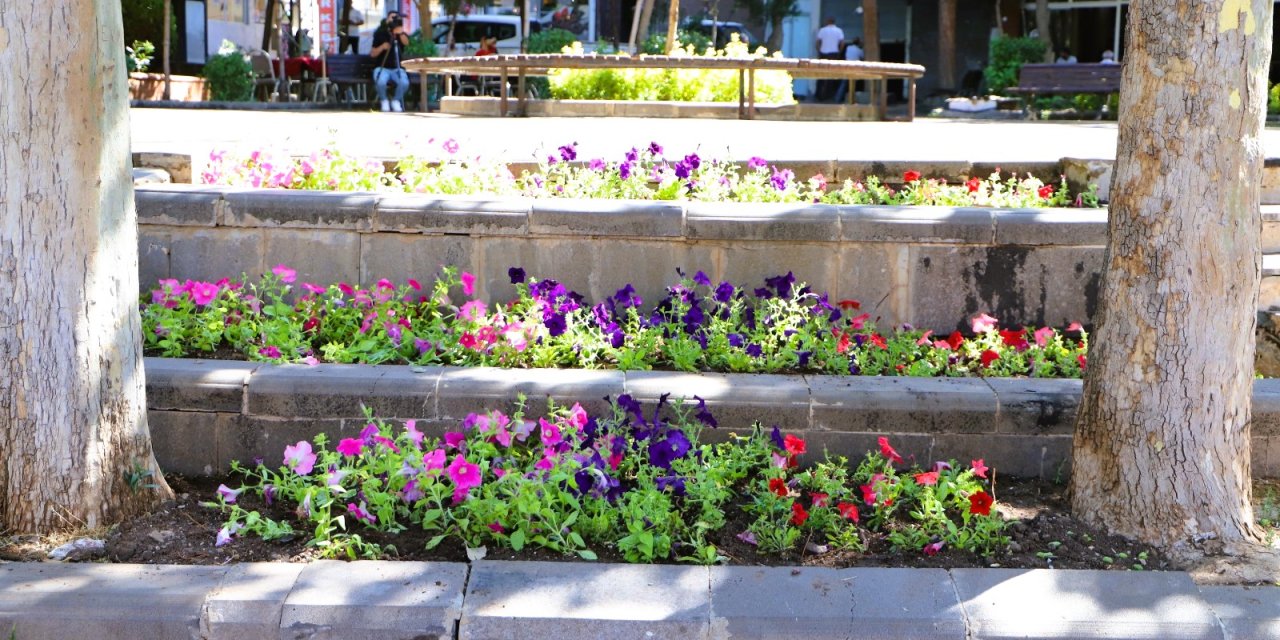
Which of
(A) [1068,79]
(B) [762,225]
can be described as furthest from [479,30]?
(B) [762,225]

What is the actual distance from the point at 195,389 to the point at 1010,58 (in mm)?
21290

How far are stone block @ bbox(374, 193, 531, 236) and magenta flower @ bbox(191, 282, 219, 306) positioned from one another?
2.36 ft

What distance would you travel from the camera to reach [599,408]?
4.53m

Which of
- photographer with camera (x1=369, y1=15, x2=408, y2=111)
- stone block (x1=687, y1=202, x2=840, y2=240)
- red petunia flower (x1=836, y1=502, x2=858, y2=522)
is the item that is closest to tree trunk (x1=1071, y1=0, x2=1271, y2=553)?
red petunia flower (x1=836, y1=502, x2=858, y2=522)

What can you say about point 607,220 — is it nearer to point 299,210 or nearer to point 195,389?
point 299,210

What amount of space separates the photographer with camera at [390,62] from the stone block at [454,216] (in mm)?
12071

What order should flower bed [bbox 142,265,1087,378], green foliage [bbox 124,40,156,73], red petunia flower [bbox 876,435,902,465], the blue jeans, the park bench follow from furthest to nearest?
1. green foliage [bbox 124,40,156,73]
2. the blue jeans
3. the park bench
4. flower bed [bbox 142,265,1087,378]
5. red petunia flower [bbox 876,435,902,465]

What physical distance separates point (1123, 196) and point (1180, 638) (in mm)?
1319

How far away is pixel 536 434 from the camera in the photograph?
4.51 m

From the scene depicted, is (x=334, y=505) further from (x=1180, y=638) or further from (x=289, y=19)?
(x=289, y=19)

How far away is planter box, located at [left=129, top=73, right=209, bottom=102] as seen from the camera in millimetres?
18062

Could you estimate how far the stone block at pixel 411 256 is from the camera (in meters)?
5.50

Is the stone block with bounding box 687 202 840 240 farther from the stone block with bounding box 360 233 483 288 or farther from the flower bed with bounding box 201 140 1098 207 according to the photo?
the stone block with bounding box 360 233 483 288

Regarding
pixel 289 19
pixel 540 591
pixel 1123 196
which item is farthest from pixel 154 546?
pixel 289 19
